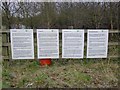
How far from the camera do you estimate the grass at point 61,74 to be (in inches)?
133

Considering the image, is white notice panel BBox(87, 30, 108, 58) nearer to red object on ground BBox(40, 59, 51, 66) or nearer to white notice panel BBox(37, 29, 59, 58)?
white notice panel BBox(37, 29, 59, 58)

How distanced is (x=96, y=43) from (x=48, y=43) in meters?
1.03

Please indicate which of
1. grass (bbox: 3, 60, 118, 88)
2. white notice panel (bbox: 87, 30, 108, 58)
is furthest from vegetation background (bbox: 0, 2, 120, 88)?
white notice panel (bbox: 87, 30, 108, 58)

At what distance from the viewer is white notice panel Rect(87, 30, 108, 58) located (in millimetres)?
3820

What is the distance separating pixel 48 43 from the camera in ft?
12.3

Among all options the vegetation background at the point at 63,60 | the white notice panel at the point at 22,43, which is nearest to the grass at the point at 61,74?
the vegetation background at the point at 63,60

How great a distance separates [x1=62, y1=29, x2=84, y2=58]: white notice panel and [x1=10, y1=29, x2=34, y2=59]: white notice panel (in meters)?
0.69

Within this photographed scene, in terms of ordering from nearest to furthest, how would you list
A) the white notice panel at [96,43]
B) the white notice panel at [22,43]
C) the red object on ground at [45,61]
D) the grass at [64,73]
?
the grass at [64,73]
the white notice panel at [22,43]
the white notice panel at [96,43]
the red object on ground at [45,61]

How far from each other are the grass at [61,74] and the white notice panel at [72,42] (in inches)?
15.7

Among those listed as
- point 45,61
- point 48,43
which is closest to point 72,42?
point 48,43

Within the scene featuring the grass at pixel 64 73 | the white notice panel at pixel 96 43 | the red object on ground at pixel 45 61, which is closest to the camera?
the grass at pixel 64 73

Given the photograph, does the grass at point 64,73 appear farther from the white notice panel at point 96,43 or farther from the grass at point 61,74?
the white notice panel at point 96,43

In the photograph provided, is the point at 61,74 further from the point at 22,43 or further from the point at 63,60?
the point at 22,43

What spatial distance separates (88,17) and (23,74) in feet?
7.40
